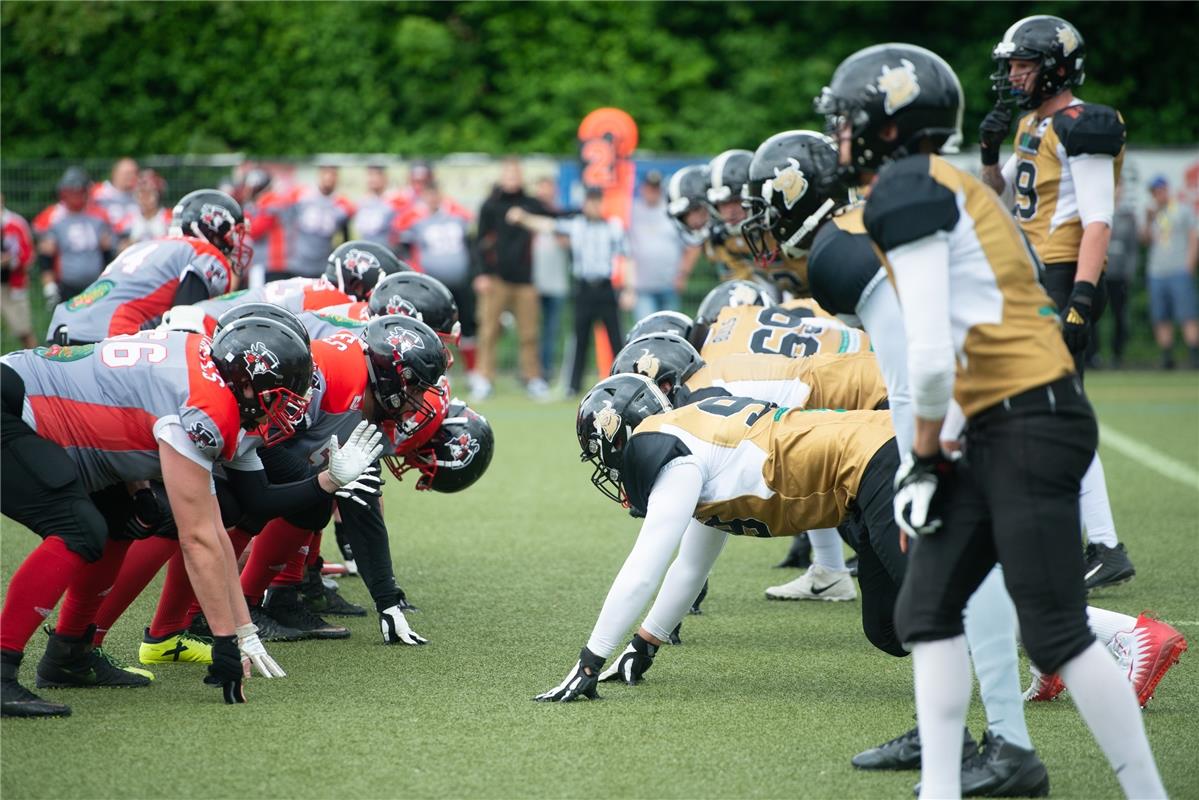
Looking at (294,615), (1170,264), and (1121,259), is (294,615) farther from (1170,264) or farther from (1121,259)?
(1170,264)

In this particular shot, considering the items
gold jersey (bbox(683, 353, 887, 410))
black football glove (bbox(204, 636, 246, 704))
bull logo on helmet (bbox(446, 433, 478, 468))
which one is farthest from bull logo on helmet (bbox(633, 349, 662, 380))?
black football glove (bbox(204, 636, 246, 704))

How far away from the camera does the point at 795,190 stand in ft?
14.9

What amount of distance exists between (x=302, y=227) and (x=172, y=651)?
920 cm

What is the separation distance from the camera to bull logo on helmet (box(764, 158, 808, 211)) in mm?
4551

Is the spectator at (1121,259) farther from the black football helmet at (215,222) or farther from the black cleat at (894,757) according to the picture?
the black cleat at (894,757)

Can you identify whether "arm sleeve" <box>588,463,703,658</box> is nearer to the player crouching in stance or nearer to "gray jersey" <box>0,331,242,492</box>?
the player crouching in stance

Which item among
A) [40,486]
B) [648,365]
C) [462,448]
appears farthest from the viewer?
[462,448]

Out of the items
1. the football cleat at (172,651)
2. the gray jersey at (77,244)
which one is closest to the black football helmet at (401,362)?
the football cleat at (172,651)

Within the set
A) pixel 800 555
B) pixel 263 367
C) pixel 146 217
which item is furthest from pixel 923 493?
pixel 146 217

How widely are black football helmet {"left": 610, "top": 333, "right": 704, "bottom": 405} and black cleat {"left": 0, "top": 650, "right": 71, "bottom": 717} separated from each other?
2251mm

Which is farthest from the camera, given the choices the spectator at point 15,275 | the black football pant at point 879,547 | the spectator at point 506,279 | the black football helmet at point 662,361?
the spectator at point 506,279

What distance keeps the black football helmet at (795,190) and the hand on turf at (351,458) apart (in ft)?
5.13

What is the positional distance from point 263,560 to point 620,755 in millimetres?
2068

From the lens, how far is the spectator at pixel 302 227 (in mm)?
14125
